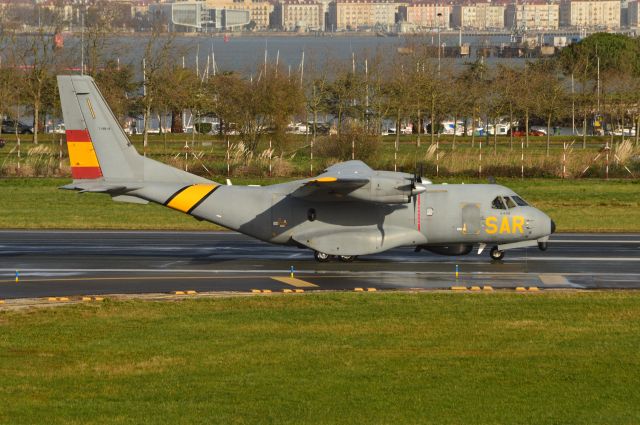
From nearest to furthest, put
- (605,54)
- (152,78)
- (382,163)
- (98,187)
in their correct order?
(98,187) < (382,163) < (152,78) < (605,54)

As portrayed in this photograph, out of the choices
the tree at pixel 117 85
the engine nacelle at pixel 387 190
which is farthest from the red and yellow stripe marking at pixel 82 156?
the tree at pixel 117 85

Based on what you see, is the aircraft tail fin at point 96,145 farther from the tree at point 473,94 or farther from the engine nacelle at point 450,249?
the tree at point 473,94

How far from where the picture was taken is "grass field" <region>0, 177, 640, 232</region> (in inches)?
1930

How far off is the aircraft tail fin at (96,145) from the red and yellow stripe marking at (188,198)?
67 cm

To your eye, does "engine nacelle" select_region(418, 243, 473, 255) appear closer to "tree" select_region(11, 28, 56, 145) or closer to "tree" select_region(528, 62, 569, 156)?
"tree" select_region(11, 28, 56, 145)

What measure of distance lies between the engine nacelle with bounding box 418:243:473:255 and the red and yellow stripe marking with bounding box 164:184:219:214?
25.4ft

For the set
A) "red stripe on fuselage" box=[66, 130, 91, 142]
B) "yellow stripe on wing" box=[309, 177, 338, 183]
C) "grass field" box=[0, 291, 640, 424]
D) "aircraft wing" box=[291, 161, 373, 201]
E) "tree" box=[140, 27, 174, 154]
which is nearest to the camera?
"grass field" box=[0, 291, 640, 424]

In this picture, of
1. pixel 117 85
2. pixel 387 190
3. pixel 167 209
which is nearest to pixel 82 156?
pixel 387 190

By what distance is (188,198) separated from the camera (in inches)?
1480

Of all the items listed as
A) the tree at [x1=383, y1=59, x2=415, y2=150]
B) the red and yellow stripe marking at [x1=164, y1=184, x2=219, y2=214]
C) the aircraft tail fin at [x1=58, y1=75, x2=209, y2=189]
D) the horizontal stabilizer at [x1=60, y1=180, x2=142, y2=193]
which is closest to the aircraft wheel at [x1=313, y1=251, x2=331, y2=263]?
the red and yellow stripe marking at [x1=164, y1=184, x2=219, y2=214]

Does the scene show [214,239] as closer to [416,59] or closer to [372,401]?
[372,401]

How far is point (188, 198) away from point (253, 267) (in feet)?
10.6

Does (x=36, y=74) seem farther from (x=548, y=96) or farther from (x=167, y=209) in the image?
(x=548, y=96)

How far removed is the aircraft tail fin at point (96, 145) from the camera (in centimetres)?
3753
